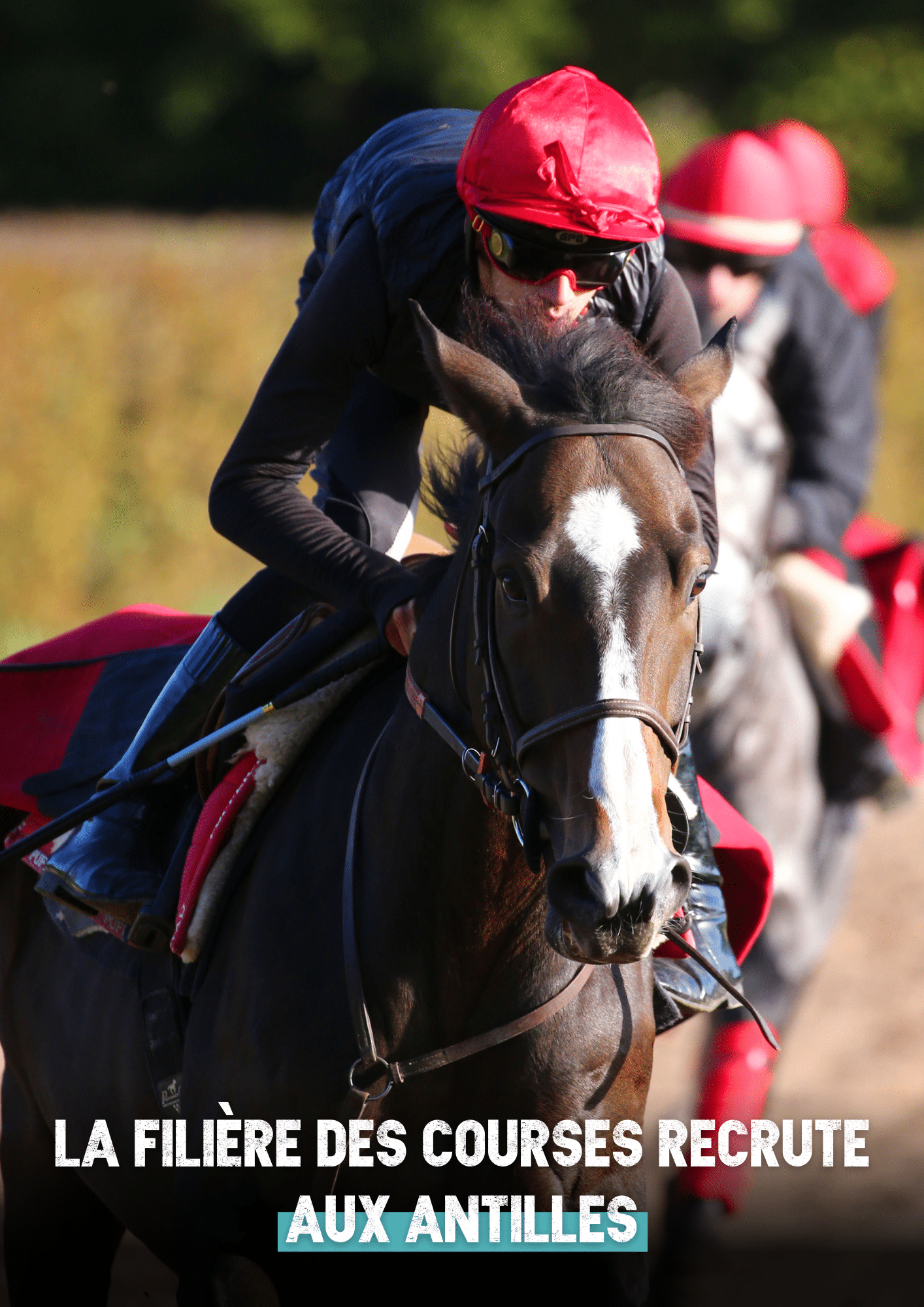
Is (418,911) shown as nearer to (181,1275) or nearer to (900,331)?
(181,1275)

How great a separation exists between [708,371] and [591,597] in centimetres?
61

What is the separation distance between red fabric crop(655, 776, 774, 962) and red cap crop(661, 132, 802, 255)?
3123 mm

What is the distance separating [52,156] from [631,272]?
22128 millimetres

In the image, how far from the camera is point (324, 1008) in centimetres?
281

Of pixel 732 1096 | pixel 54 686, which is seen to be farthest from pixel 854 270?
pixel 54 686

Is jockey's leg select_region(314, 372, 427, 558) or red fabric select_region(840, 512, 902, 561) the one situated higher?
jockey's leg select_region(314, 372, 427, 558)

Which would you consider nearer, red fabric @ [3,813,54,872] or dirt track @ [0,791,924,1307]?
red fabric @ [3,813,54,872]

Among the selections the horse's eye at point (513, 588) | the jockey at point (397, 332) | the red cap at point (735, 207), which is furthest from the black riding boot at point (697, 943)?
the red cap at point (735, 207)

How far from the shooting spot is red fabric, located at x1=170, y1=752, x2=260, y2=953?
3.07m

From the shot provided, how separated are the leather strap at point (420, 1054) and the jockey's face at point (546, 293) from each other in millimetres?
700

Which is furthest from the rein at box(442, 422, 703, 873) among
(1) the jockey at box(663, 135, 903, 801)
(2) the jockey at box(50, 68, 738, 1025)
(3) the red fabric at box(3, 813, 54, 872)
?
(1) the jockey at box(663, 135, 903, 801)

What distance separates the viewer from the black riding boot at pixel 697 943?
3139mm

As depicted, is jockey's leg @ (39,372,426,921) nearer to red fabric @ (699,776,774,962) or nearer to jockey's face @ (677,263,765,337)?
red fabric @ (699,776,774,962)

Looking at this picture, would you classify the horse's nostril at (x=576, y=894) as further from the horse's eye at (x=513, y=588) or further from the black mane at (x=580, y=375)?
the black mane at (x=580, y=375)
